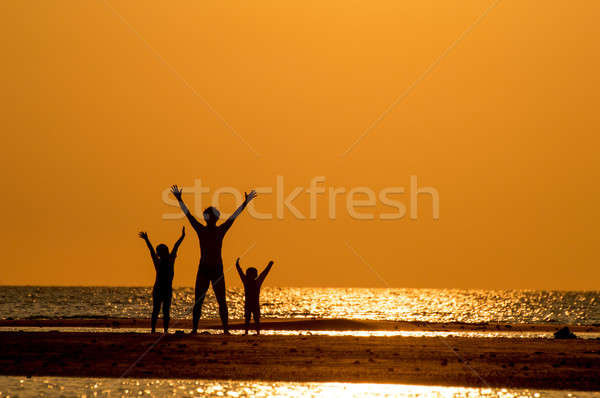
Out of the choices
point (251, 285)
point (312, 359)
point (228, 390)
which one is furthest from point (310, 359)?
point (251, 285)

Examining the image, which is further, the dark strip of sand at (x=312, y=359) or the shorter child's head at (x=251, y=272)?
the shorter child's head at (x=251, y=272)

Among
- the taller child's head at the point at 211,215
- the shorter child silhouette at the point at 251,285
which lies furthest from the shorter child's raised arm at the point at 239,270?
the taller child's head at the point at 211,215

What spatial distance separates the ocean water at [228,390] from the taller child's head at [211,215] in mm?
11044

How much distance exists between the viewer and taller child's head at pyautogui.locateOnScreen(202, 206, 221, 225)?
31594 millimetres

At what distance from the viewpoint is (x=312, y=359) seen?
24984mm

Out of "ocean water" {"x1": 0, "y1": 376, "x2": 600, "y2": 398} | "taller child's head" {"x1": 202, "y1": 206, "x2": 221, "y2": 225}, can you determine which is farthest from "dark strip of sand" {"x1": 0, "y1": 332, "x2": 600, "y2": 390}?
"taller child's head" {"x1": 202, "y1": 206, "x2": 221, "y2": 225}

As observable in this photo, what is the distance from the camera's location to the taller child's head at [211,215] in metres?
31.6

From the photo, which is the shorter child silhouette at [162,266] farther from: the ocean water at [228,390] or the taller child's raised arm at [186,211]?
the ocean water at [228,390]

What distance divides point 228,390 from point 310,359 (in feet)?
18.7

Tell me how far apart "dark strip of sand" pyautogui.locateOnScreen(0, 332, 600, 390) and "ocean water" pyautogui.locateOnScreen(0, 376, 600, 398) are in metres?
0.78

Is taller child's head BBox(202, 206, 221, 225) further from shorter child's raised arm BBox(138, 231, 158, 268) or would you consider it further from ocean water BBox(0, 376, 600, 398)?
ocean water BBox(0, 376, 600, 398)

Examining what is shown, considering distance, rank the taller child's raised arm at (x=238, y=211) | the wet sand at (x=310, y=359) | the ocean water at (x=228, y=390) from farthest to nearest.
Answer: the taller child's raised arm at (x=238, y=211) < the wet sand at (x=310, y=359) < the ocean water at (x=228, y=390)

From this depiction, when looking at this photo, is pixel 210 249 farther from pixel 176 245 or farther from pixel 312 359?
pixel 312 359

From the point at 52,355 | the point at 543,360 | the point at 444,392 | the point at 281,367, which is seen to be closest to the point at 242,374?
the point at 281,367
